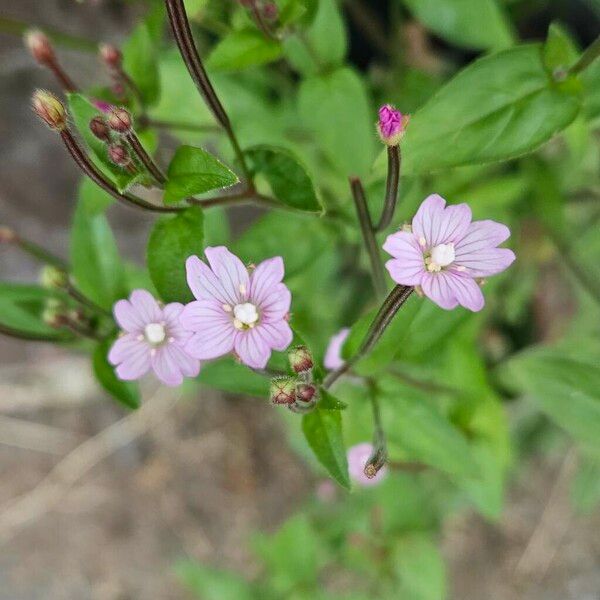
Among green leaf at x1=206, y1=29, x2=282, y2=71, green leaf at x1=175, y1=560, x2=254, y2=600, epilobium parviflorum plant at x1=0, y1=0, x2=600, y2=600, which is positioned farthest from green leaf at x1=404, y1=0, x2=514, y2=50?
green leaf at x1=175, y1=560, x2=254, y2=600

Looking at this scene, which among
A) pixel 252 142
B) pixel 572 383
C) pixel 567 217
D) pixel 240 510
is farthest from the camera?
pixel 240 510

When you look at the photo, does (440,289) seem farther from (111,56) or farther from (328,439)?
(111,56)

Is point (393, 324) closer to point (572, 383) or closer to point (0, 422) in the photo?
point (572, 383)

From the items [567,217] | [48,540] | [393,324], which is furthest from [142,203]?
[48,540]

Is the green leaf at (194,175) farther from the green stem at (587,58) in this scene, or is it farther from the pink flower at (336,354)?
the green stem at (587,58)

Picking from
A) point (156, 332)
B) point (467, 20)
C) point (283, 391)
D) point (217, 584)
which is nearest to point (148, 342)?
point (156, 332)
